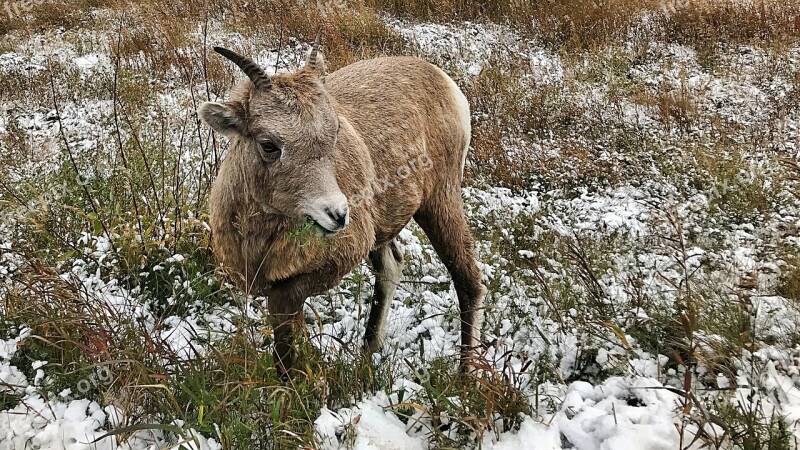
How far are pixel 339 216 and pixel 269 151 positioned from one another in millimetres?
533

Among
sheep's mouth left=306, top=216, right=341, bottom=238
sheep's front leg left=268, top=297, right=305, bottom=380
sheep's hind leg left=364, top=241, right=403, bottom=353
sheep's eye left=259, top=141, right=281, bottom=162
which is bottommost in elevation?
sheep's hind leg left=364, top=241, right=403, bottom=353

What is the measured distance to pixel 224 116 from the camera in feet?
8.96

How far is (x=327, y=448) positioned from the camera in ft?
7.81

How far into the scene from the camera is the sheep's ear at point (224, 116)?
268 cm

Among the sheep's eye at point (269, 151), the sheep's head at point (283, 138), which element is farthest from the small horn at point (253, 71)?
the sheep's eye at point (269, 151)

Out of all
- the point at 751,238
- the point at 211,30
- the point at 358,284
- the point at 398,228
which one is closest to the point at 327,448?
the point at 398,228

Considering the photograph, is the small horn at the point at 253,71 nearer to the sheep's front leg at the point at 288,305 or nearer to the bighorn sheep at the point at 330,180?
the bighorn sheep at the point at 330,180

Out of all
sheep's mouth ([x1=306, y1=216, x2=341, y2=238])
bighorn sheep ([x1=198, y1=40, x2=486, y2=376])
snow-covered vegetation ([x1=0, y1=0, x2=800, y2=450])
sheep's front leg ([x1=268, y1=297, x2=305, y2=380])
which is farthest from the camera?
sheep's front leg ([x1=268, y1=297, x2=305, y2=380])

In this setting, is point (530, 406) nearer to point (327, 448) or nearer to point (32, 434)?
point (327, 448)

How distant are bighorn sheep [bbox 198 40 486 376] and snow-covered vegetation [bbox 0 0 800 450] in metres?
0.28

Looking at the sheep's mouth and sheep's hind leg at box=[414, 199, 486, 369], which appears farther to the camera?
sheep's hind leg at box=[414, 199, 486, 369]

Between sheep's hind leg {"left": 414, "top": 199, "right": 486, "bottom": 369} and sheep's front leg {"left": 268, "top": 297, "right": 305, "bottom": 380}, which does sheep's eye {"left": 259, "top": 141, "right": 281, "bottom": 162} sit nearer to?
sheep's front leg {"left": 268, "top": 297, "right": 305, "bottom": 380}

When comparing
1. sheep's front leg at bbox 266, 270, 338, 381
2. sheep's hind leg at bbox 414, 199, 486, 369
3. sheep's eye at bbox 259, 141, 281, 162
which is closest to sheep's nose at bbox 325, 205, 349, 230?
sheep's eye at bbox 259, 141, 281, 162

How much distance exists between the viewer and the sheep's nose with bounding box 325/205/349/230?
8.31 ft
